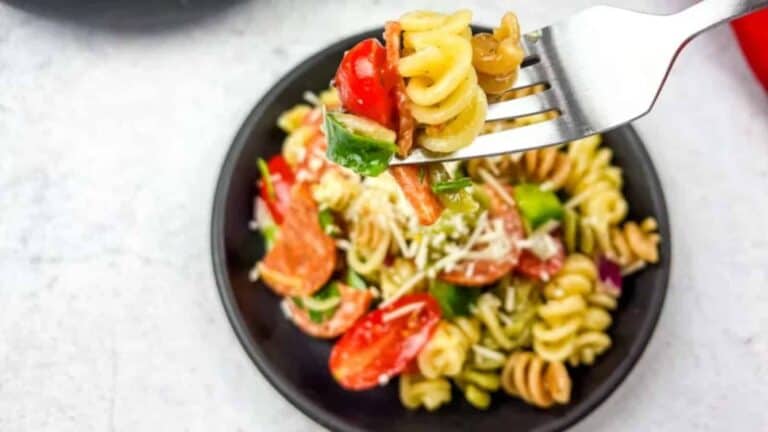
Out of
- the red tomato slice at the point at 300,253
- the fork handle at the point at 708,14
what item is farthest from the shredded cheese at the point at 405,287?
the fork handle at the point at 708,14

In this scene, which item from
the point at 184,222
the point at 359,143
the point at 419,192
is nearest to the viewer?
the point at 359,143

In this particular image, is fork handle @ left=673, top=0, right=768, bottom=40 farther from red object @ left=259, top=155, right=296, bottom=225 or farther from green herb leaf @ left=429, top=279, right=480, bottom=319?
red object @ left=259, top=155, right=296, bottom=225

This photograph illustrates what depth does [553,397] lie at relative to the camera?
4.81ft

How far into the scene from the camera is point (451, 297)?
4.95 feet

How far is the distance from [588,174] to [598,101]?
44 cm

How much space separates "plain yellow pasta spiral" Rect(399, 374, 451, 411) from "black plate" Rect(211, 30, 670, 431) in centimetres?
2

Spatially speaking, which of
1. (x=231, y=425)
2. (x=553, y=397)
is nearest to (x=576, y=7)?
(x=553, y=397)

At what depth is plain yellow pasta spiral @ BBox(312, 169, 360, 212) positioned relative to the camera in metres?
1.52

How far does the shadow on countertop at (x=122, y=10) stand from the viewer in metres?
1.65

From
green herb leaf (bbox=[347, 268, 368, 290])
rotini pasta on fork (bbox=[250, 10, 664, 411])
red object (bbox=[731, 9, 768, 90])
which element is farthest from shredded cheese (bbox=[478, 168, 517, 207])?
red object (bbox=[731, 9, 768, 90])

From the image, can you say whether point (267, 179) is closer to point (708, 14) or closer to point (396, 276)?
point (396, 276)

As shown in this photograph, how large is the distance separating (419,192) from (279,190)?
20.1 inches

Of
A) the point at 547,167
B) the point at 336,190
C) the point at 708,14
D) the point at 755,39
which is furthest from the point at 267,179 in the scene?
the point at 755,39

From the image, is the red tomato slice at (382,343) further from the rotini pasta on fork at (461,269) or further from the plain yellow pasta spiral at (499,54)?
the plain yellow pasta spiral at (499,54)
